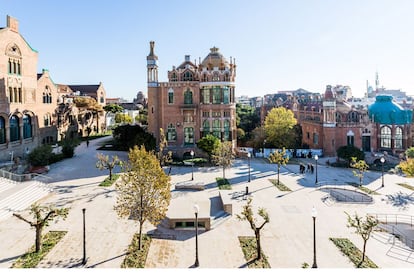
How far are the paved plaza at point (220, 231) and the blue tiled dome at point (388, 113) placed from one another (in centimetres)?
1550

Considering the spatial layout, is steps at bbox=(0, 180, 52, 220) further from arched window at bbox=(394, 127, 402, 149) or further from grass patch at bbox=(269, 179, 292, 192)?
arched window at bbox=(394, 127, 402, 149)

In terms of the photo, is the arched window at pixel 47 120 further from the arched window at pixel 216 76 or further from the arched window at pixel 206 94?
Result: the arched window at pixel 216 76

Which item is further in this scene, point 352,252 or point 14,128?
point 14,128

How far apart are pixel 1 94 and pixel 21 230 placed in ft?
56.1

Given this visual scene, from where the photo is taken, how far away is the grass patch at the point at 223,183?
22.2 meters

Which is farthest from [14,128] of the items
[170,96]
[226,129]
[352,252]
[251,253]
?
[352,252]

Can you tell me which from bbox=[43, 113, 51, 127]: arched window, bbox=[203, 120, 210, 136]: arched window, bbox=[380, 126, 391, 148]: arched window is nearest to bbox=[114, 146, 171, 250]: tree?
bbox=[203, 120, 210, 136]: arched window

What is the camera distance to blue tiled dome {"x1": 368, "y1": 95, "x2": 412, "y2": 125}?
35875mm

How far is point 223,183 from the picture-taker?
2336 cm

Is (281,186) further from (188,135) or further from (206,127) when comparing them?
(188,135)

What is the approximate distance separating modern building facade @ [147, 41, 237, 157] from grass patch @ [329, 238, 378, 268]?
22918mm

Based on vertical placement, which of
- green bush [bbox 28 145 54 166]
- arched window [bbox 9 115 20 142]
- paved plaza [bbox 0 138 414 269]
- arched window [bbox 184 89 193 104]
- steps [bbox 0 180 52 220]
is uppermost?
arched window [bbox 184 89 193 104]

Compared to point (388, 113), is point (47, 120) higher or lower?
higher

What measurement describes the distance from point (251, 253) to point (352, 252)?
160 inches
